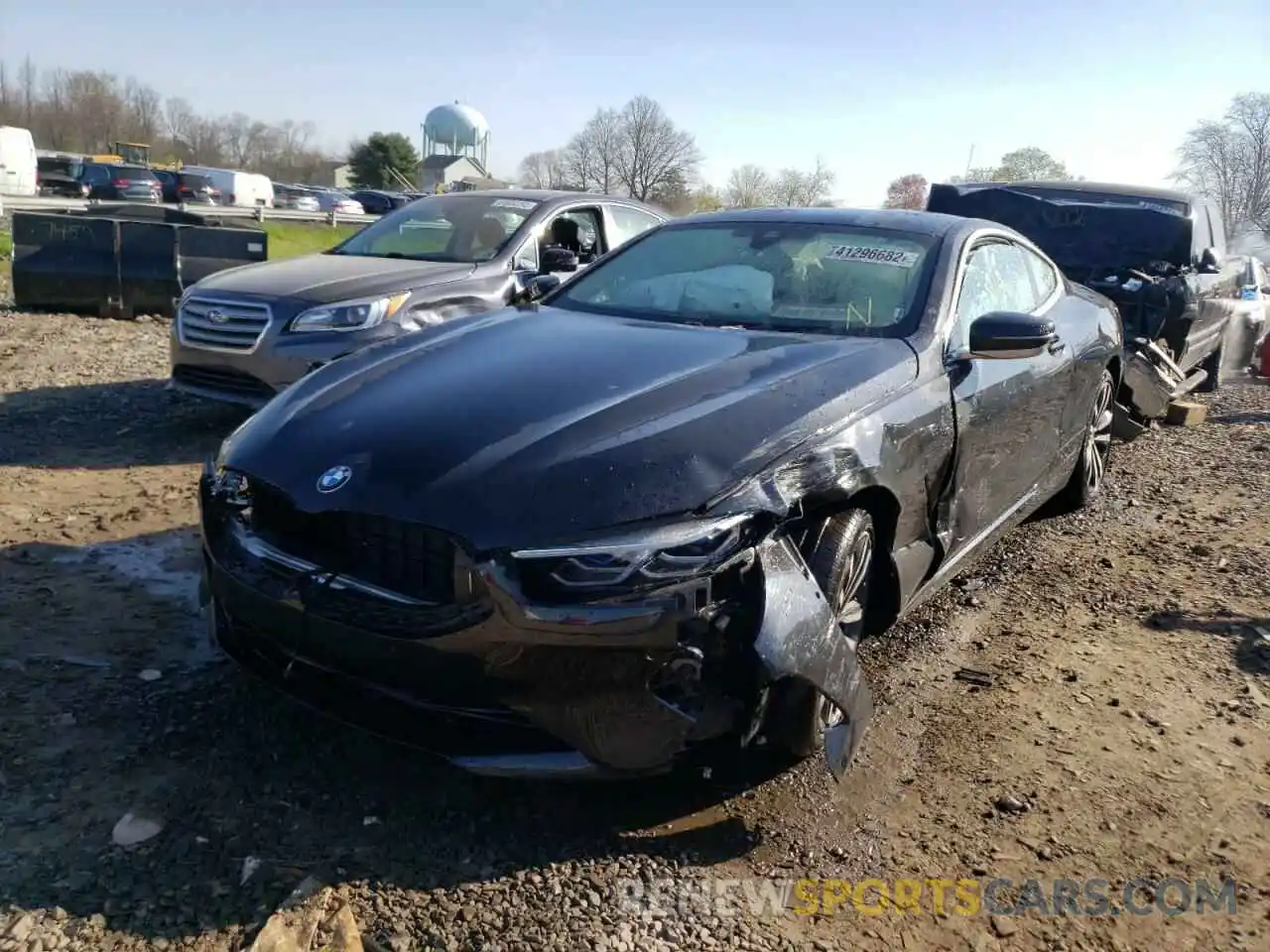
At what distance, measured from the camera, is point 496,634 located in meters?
2.34

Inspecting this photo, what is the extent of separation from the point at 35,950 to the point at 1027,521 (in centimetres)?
488

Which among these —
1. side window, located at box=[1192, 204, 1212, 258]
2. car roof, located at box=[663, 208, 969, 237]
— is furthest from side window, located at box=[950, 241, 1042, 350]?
side window, located at box=[1192, 204, 1212, 258]

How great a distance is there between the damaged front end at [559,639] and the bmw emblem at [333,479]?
0.23 feet

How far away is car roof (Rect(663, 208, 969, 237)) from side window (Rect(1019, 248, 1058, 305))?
43 cm

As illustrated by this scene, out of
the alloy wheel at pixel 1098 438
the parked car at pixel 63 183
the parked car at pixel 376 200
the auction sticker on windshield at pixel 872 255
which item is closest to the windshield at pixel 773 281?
the auction sticker on windshield at pixel 872 255

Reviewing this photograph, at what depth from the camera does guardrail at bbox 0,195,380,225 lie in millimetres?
23375

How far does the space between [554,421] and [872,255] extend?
69.2 inches

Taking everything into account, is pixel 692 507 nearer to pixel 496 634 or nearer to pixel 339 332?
pixel 496 634

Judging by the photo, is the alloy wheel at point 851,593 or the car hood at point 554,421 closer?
the car hood at point 554,421

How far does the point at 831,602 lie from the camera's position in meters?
2.85

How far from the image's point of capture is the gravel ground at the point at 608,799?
235 cm

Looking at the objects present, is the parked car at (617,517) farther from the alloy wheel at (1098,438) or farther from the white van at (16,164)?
the white van at (16,164)

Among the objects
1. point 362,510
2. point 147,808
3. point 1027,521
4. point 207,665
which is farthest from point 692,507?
point 1027,521

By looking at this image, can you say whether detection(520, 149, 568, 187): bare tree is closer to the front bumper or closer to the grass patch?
the grass patch
